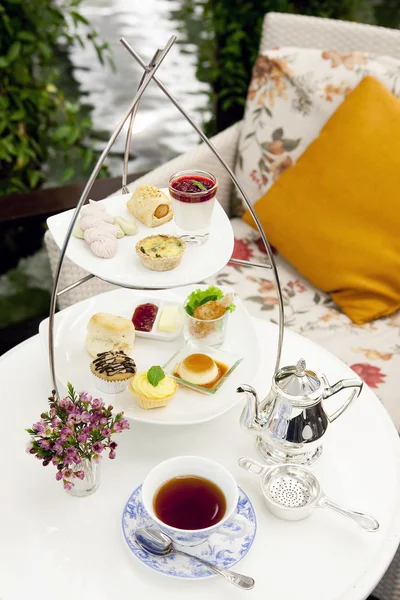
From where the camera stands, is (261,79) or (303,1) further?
(303,1)

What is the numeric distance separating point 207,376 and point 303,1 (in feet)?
7.45

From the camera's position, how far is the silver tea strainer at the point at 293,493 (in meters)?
1.00

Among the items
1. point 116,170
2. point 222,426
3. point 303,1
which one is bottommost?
point 116,170

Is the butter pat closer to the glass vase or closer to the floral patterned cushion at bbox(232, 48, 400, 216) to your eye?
the glass vase

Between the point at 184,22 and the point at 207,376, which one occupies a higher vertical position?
the point at 207,376

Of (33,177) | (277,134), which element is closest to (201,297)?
(277,134)

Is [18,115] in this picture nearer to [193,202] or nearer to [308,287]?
[308,287]

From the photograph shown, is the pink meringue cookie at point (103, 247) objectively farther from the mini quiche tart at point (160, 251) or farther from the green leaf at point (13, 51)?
the green leaf at point (13, 51)

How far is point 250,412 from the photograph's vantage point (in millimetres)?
1088

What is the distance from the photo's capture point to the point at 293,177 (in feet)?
5.95

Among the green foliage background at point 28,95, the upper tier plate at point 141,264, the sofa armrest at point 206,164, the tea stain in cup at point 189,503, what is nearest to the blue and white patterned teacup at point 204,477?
the tea stain in cup at point 189,503

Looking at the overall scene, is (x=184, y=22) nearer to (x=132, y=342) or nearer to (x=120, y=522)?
(x=132, y=342)

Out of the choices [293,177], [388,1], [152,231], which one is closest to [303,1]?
[388,1]

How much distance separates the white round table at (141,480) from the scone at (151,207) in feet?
1.25
